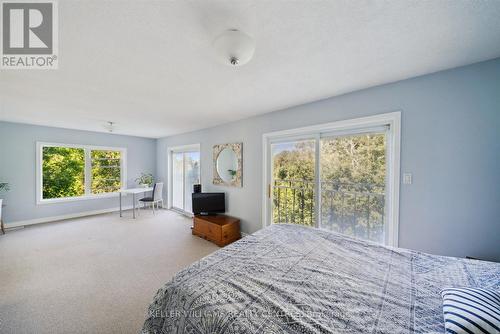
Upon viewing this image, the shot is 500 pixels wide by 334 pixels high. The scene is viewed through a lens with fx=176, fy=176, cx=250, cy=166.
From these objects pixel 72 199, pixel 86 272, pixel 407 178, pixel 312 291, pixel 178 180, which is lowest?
pixel 86 272

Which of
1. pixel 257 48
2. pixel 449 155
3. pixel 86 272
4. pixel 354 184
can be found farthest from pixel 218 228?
pixel 449 155

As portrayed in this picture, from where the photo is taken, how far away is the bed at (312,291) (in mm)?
830

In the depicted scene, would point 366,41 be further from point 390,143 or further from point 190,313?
point 190,313

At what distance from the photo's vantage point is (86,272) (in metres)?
2.28

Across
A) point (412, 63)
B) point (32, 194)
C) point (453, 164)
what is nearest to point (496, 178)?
point (453, 164)

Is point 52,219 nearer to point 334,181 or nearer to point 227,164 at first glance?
point 227,164

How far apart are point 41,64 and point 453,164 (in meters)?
3.98

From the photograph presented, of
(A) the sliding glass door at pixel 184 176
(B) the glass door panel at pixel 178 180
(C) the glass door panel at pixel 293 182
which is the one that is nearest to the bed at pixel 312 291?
(C) the glass door panel at pixel 293 182

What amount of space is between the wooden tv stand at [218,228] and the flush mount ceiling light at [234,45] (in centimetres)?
265

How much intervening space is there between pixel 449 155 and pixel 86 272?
4348mm

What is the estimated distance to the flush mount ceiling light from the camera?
1.14 metres

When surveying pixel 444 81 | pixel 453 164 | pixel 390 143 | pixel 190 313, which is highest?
pixel 444 81

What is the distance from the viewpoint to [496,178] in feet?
4.96

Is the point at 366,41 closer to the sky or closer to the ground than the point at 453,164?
closer to the sky
